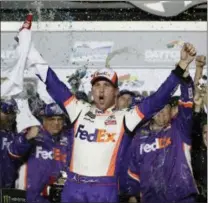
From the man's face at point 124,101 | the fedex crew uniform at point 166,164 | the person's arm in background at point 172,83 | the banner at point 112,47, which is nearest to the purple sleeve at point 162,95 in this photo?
the person's arm in background at point 172,83

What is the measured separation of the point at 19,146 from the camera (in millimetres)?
6766

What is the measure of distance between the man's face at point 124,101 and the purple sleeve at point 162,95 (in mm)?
1391

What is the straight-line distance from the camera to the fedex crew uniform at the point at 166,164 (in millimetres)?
6383

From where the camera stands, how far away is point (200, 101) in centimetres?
650

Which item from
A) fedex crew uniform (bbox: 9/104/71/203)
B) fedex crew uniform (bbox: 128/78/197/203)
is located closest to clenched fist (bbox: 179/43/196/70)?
fedex crew uniform (bbox: 128/78/197/203)

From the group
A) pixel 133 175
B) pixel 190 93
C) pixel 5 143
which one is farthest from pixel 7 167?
pixel 190 93

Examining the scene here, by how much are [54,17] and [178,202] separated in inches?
126

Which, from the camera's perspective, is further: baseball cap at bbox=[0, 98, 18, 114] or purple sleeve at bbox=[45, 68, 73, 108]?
baseball cap at bbox=[0, 98, 18, 114]

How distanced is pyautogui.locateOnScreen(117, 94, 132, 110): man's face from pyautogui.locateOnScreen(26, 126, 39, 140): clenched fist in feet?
3.40

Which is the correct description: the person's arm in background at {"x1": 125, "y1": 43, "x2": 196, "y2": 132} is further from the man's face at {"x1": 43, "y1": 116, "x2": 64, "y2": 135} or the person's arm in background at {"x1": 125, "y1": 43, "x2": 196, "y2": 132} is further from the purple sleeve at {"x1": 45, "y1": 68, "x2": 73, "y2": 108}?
the man's face at {"x1": 43, "y1": 116, "x2": 64, "y2": 135}

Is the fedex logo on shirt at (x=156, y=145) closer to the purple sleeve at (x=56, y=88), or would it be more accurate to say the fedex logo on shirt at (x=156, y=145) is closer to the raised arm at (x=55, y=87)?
the raised arm at (x=55, y=87)

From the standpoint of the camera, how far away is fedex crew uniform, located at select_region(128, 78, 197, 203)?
20.9 feet

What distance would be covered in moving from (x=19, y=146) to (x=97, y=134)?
3.91 feet

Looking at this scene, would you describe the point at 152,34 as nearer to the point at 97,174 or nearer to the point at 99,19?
the point at 99,19
